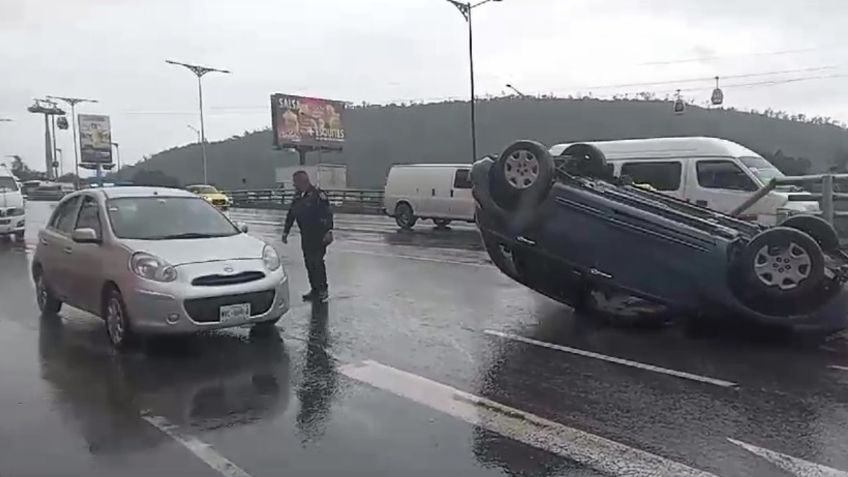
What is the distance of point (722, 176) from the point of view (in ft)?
50.0

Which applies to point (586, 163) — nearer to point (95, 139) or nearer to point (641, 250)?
point (641, 250)

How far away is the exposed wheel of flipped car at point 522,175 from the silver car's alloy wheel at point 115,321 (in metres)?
3.98

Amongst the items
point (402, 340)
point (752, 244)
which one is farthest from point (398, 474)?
point (752, 244)

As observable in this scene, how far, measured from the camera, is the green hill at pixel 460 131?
73.3 m

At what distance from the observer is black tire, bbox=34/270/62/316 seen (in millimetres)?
9531

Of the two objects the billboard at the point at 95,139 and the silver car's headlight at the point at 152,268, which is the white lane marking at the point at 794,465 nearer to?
the silver car's headlight at the point at 152,268

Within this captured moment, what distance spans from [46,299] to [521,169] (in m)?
5.80

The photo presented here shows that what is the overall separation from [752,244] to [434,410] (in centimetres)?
353

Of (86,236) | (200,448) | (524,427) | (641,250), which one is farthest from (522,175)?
(200,448)

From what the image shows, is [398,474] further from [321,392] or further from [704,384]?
[704,384]

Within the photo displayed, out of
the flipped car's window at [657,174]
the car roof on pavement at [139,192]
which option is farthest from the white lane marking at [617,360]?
the flipped car's window at [657,174]

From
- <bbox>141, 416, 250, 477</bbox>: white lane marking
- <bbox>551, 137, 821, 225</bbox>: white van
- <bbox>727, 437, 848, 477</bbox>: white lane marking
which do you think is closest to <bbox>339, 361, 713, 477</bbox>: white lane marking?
<bbox>727, 437, 848, 477</bbox>: white lane marking

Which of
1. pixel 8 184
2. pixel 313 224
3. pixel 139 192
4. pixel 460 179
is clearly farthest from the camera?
pixel 460 179

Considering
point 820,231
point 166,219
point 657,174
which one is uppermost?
point 657,174
